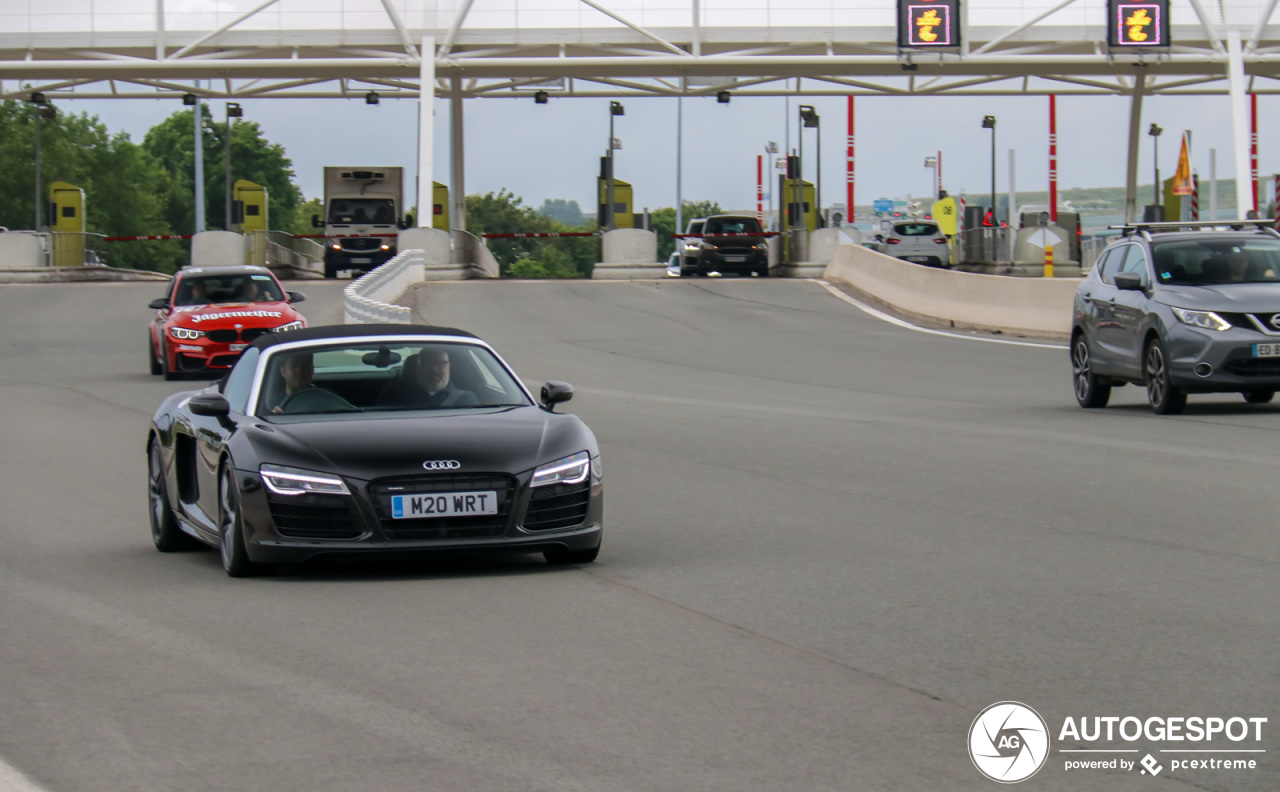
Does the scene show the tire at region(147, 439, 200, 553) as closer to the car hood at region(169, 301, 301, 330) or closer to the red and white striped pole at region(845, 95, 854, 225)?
the car hood at region(169, 301, 301, 330)

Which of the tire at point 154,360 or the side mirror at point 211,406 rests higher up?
the side mirror at point 211,406

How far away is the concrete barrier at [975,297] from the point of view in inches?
1219

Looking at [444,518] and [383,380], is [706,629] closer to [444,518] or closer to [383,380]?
[444,518]

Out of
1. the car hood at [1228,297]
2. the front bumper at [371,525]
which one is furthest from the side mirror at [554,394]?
the car hood at [1228,297]

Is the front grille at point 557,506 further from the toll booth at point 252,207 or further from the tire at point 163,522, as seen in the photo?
the toll booth at point 252,207

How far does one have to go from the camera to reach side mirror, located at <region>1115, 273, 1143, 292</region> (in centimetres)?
1717

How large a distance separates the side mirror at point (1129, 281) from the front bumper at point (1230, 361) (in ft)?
3.44

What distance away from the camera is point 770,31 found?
2072 inches

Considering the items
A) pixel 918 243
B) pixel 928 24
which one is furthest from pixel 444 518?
pixel 918 243

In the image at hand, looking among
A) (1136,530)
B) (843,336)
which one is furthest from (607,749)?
(843,336)

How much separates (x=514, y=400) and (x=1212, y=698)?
4.36 meters

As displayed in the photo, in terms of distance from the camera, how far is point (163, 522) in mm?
9547

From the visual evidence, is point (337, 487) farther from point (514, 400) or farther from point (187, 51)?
point (187, 51)

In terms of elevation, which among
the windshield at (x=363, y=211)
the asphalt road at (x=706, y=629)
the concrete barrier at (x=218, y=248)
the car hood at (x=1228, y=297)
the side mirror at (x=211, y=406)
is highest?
the windshield at (x=363, y=211)
